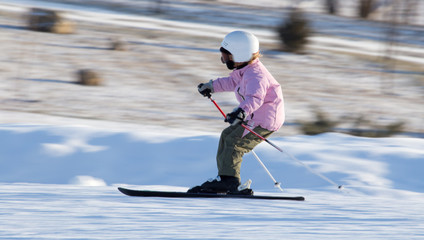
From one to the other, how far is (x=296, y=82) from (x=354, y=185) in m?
10.7

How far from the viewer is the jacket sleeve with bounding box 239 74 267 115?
448cm

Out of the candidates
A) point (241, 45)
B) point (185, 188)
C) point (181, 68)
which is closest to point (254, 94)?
point (241, 45)

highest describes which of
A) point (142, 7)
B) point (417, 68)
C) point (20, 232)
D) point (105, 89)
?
point (142, 7)

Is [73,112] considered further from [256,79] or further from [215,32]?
[215,32]

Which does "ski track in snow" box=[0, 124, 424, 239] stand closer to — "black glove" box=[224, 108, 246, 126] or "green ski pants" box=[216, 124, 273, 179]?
"green ski pants" box=[216, 124, 273, 179]

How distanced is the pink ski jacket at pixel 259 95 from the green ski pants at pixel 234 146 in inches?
3.3

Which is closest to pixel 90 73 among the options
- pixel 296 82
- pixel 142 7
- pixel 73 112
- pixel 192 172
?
pixel 73 112

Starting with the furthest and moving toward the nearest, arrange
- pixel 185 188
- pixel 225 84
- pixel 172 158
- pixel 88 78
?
pixel 88 78, pixel 172 158, pixel 185 188, pixel 225 84

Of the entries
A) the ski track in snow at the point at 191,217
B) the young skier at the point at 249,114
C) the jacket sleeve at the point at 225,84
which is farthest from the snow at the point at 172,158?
the jacket sleeve at the point at 225,84

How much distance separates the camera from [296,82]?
16.2 m

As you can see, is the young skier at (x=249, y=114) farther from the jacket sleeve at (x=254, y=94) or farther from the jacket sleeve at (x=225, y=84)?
the jacket sleeve at (x=225, y=84)

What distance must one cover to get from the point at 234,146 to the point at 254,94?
48cm

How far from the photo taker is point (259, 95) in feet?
14.9

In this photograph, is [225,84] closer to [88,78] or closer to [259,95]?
[259,95]
